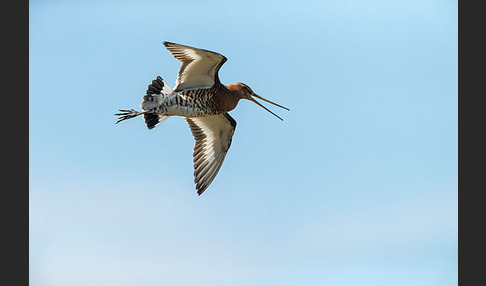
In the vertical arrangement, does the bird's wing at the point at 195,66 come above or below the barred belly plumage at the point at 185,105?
above

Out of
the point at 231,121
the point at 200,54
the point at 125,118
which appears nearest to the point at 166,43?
the point at 200,54

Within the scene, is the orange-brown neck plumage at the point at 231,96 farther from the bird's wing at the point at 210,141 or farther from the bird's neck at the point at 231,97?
the bird's wing at the point at 210,141

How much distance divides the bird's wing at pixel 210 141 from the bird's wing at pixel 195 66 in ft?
3.47

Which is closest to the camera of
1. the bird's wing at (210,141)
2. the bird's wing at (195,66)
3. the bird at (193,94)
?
the bird's wing at (195,66)

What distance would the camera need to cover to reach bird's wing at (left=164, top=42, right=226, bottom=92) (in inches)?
399

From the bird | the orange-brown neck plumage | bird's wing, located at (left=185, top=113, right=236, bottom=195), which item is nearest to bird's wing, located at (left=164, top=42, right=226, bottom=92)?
the bird

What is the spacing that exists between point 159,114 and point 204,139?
4.58 feet

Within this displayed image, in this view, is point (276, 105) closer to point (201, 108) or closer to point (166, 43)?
point (201, 108)

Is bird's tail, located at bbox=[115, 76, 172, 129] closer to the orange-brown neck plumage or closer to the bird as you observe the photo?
the bird

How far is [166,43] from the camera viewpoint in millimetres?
9984

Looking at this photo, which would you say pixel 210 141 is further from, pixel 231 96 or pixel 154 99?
pixel 154 99

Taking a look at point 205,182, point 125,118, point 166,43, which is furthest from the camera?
point 205,182

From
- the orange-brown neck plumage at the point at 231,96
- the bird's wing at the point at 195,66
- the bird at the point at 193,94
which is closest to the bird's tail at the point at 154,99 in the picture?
the bird at the point at 193,94

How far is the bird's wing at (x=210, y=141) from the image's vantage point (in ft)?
37.6
